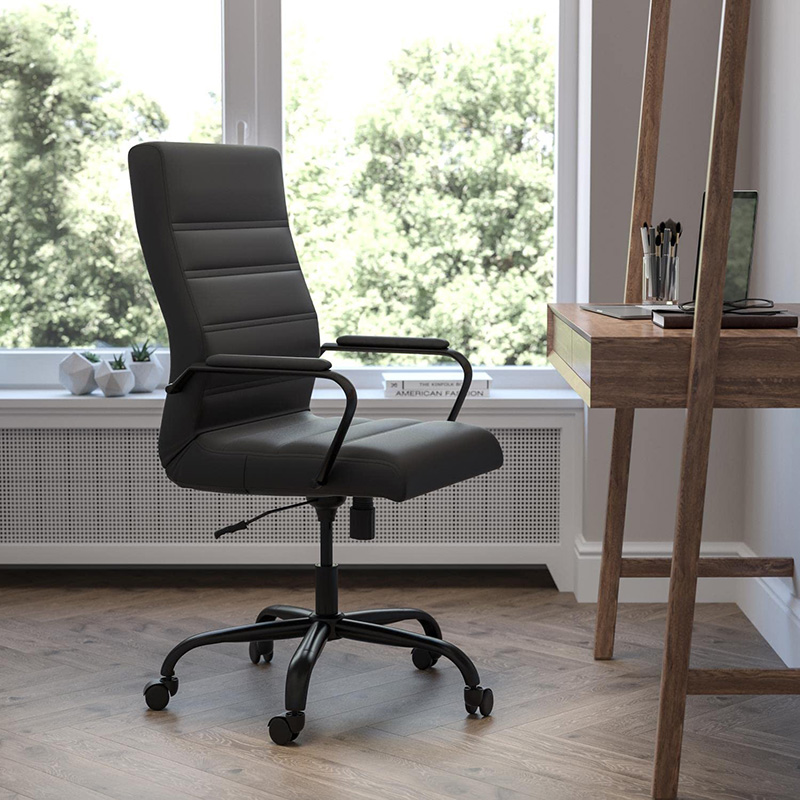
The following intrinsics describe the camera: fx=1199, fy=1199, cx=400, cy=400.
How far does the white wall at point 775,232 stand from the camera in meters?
2.90

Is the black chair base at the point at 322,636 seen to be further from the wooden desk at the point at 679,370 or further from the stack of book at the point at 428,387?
the stack of book at the point at 428,387

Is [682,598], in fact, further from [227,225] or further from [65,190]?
[65,190]

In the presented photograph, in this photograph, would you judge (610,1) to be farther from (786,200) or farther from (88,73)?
(88,73)

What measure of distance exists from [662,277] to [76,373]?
5.93 ft

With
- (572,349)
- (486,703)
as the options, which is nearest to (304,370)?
(572,349)

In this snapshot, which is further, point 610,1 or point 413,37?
point 413,37

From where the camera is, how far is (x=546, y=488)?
3.55 m

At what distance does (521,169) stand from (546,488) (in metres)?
1.00

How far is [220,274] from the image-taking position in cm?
272

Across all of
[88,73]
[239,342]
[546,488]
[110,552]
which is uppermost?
[88,73]

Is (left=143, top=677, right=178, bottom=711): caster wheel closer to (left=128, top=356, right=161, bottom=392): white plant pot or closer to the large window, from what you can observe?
(left=128, top=356, right=161, bottom=392): white plant pot

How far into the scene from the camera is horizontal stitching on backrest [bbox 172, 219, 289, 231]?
104 inches

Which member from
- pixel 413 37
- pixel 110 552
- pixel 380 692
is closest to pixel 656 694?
pixel 380 692

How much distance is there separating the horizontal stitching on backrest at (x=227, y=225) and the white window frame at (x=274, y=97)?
0.88 m
